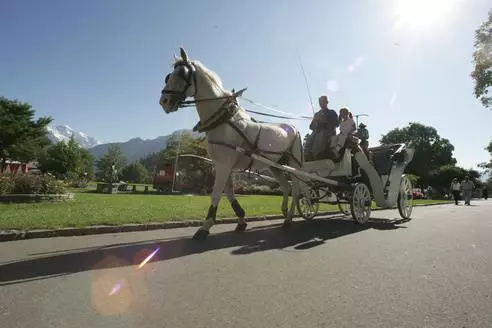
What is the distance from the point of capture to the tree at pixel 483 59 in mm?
29748

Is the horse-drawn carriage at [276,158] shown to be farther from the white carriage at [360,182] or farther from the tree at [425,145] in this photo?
the tree at [425,145]

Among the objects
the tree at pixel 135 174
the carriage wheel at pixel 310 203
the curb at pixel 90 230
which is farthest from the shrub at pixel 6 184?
the tree at pixel 135 174

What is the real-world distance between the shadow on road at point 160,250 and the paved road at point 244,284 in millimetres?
16

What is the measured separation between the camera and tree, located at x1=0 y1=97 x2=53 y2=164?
158ft

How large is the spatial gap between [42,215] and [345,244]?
619cm

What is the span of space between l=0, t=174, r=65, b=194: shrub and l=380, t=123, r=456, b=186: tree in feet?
262

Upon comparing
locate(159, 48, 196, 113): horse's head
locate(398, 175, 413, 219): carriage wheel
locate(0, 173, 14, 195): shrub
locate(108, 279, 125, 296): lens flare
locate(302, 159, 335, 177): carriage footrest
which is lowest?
locate(108, 279, 125, 296): lens flare

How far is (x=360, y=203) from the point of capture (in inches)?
360

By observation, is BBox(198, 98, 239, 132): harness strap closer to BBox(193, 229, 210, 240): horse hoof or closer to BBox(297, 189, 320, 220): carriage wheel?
BBox(193, 229, 210, 240): horse hoof

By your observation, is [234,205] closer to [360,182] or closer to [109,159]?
[360,182]

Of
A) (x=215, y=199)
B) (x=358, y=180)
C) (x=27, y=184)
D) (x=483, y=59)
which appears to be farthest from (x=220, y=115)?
(x=483, y=59)

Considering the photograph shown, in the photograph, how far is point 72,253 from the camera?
5086 mm

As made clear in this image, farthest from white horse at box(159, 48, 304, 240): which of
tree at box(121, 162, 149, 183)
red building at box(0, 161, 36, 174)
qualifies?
tree at box(121, 162, 149, 183)

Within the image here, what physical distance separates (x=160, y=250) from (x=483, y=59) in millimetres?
33082
